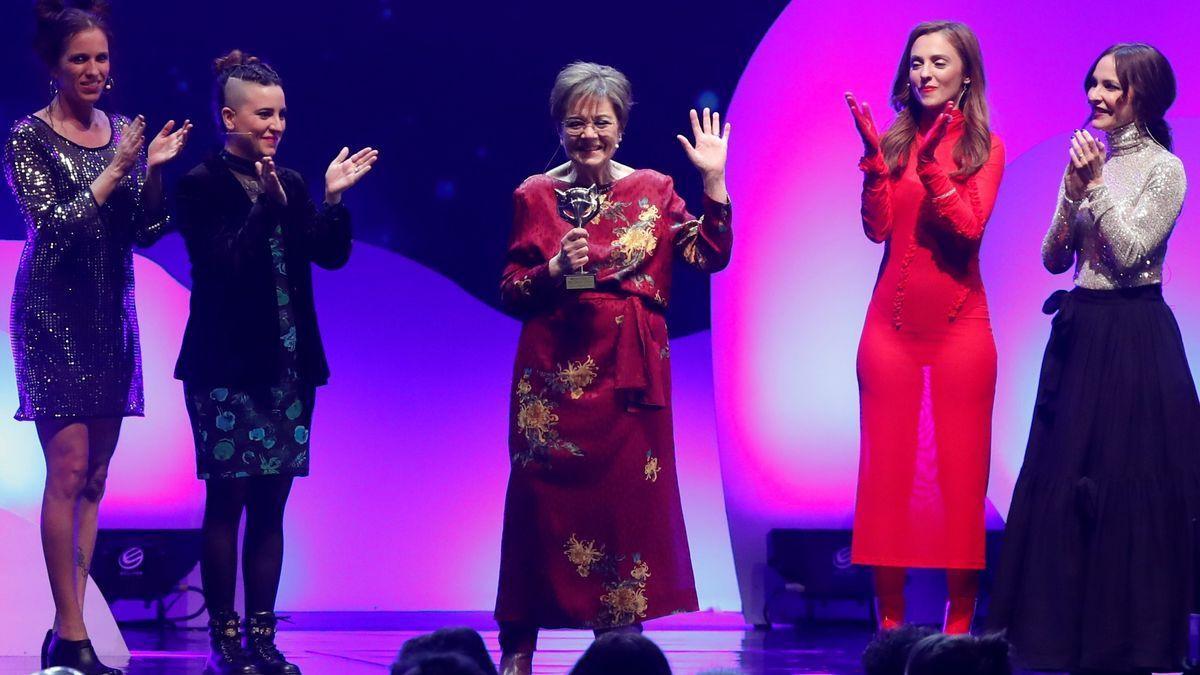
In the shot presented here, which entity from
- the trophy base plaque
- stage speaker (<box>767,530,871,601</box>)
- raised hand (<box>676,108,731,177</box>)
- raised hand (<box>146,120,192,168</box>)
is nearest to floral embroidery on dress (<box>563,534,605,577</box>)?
the trophy base plaque

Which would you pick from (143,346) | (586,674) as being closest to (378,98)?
(143,346)

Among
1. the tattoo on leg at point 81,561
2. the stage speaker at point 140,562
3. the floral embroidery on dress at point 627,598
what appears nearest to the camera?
the floral embroidery on dress at point 627,598

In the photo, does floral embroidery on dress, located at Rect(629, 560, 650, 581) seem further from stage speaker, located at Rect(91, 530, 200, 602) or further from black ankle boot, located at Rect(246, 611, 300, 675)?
stage speaker, located at Rect(91, 530, 200, 602)

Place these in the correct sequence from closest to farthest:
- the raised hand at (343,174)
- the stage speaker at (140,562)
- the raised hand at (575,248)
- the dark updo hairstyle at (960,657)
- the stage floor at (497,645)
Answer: the dark updo hairstyle at (960,657) → the raised hand at (575,248) → the raised hand at (343,174) → the stage floor at (497,645) → the stage speaker at (140,562)

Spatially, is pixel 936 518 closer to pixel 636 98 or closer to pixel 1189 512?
pixel 1189 512

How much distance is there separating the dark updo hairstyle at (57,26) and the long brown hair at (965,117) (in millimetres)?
2006

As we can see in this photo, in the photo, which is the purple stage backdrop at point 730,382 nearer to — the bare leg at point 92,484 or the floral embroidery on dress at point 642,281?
the bare leg at point 92,484

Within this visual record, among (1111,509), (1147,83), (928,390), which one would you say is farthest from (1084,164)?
(1111,509)

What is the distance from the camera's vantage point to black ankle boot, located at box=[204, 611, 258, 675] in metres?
3.38

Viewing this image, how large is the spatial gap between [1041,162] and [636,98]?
60.7 inches

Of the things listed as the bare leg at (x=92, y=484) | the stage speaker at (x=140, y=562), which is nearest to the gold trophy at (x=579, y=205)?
the bare leg at (x=92, y=484)

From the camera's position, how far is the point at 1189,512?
11.0ft

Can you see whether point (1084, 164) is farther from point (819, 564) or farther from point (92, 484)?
point (92, 484)

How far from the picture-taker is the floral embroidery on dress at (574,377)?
3340 mm
